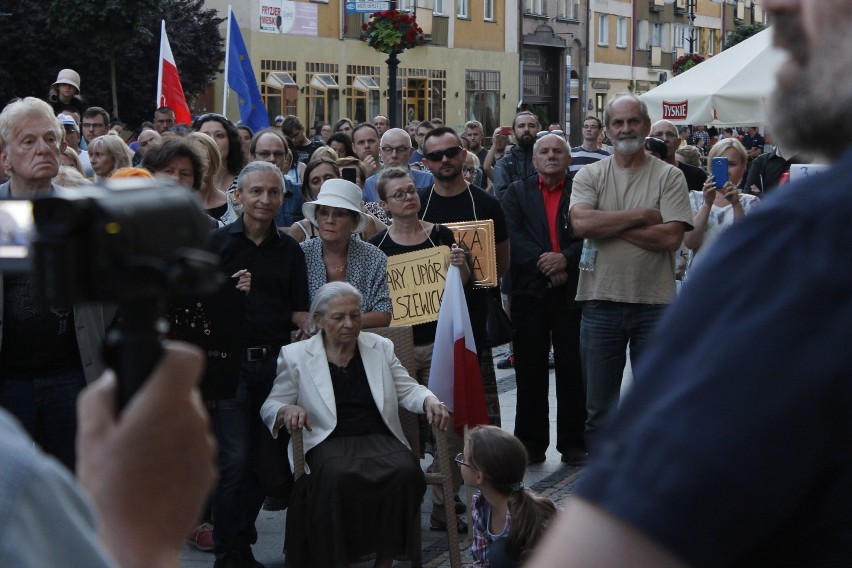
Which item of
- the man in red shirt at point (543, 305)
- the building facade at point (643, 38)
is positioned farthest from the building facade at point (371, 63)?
the man in red shirt at point (543, 305)

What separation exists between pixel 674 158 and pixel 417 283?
211 inches

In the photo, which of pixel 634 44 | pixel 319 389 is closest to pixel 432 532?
pixel 319 389

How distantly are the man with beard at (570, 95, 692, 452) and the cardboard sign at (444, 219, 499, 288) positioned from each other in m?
0.52

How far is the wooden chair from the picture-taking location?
19.5 ft

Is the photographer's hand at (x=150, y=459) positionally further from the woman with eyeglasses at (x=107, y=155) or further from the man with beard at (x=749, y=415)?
the woman with eyeglasses at (x=107, y=155)

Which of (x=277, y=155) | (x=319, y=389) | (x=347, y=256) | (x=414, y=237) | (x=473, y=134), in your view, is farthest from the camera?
(x=473, y=134)

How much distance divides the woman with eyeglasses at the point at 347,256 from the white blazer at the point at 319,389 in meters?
0.56

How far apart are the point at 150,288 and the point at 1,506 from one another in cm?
26

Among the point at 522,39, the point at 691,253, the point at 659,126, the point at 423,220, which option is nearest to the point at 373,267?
the point at 423,220

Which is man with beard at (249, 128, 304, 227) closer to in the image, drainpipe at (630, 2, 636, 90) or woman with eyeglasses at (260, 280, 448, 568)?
woman with eyeglasses at (260, 280, 448, 568)

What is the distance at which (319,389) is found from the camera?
6031mm

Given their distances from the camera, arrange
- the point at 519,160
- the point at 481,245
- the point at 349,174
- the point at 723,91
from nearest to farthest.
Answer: the point at 481,245, the point at 349,174, the point at 519,160, the point at 723,91

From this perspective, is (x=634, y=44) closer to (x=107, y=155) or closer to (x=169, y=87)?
(x=169, y=87)

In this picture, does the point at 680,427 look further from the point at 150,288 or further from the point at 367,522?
the point at 367,522
